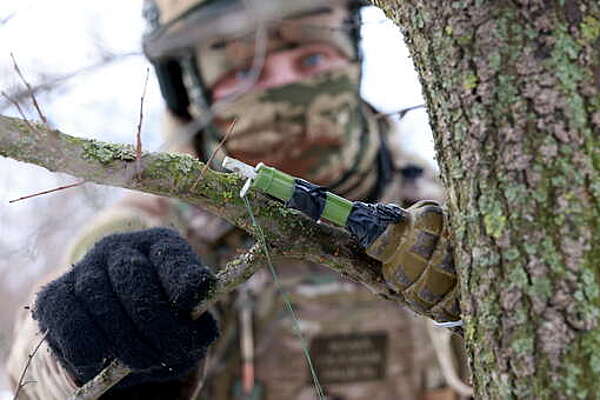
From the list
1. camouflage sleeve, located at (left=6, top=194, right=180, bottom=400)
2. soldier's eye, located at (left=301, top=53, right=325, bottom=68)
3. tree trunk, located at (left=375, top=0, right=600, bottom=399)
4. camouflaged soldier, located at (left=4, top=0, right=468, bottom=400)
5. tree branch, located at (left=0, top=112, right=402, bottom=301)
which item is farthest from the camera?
soldier's eye, located at (left=301, top=53, right=325, bottom=68)

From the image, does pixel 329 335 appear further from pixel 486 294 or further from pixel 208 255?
pixel 486 294

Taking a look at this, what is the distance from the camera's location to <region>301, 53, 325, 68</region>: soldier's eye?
9.60ft

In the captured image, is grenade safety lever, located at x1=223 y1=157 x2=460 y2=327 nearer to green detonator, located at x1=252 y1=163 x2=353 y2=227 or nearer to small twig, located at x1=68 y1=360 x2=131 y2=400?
green detonator, located at x1=252 y1=163 x2=353 y2=227

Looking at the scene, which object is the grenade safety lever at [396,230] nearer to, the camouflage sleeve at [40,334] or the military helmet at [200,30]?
the camouflage sleeve at [40,334]

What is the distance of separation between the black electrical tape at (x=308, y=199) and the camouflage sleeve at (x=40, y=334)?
1.96 ft

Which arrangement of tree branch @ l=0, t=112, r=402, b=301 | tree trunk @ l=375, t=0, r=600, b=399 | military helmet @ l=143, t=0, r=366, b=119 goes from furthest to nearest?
military helmet @ l=143, t=0, r=366, b=119 → tree branch @ l=0, t=112, r=402, b=301 → tree trunk @ l=375, t=0, r=600, b=399

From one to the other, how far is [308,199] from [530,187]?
0.30 m

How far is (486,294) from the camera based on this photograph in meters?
0.88

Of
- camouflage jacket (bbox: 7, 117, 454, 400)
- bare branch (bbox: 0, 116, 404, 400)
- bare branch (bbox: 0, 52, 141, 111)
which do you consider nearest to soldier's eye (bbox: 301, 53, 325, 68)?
camouflage jacket (bbox: 7, 117, 454, 400)

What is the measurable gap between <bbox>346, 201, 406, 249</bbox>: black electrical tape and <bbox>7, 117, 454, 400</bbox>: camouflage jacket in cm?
176

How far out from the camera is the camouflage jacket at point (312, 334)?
281cm

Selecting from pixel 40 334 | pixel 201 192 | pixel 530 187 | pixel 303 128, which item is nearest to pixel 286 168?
pixel 303 128

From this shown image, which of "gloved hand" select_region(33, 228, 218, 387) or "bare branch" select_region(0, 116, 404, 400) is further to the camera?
"gloved hand" select_region(33, 228, 218, 387)

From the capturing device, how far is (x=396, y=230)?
40.6 inches
